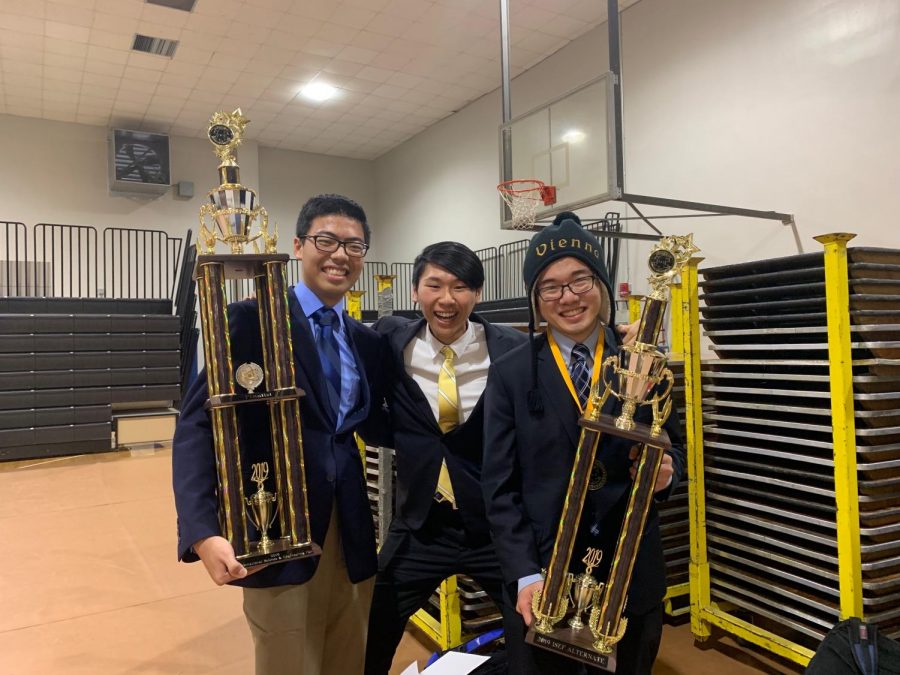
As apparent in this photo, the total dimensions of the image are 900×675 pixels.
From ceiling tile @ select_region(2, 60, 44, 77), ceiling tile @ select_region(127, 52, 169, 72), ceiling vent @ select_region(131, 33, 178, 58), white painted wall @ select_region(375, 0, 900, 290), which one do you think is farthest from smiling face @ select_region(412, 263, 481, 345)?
ceiling tile @ select_region(2, 60, 44, 77)

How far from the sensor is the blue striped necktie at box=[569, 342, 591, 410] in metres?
1.64

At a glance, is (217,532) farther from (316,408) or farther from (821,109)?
(821,109)

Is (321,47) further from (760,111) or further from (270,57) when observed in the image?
(760,111)

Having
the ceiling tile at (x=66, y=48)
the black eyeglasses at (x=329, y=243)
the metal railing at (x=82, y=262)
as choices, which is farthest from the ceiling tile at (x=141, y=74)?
the black eyeglasses at (x=329, y=243)

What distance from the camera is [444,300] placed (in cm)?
207

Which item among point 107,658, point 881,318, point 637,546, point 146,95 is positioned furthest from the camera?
point 146,95

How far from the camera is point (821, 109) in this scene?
537 cm

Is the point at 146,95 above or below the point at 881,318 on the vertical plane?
above

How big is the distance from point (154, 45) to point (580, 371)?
8.72 metres

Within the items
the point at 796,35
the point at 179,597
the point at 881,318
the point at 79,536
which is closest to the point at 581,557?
the point at 881,318

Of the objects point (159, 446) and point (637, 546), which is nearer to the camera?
point (637, 546)

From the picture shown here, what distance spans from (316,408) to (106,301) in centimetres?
829

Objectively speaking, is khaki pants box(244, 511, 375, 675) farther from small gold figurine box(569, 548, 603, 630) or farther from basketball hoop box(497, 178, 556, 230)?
basketball hoop box(497, 178, 556, 230)

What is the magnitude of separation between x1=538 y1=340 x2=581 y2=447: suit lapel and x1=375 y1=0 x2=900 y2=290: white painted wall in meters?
4.48
